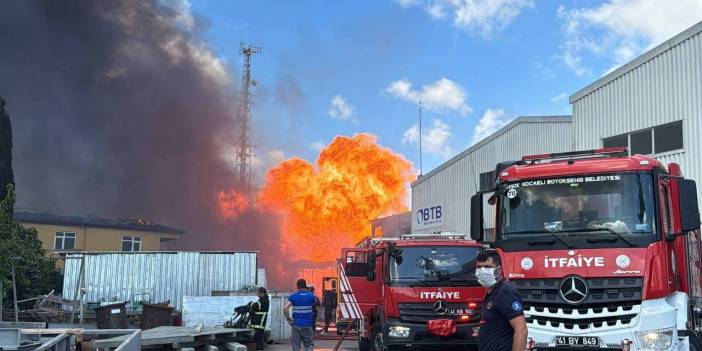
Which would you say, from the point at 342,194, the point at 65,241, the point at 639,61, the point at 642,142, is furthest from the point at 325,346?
the point at 65,241

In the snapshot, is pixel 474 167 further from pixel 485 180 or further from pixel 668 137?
pixel 668 137

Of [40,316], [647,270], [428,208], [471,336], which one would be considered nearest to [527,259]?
[647,270]

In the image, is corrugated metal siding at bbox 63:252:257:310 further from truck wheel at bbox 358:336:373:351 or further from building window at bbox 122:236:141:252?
building window at bbox 122:236:141:252

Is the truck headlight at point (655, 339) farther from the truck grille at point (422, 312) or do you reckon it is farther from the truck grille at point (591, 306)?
the truck grille at point (422, 312)

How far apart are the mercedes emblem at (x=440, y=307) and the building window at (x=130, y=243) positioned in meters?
36.7

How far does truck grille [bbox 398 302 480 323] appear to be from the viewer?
1032 cm

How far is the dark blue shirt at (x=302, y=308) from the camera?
33.2 ft

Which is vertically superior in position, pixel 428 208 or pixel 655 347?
pixel 428 208

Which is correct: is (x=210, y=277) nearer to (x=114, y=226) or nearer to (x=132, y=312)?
(x=132, y=312)

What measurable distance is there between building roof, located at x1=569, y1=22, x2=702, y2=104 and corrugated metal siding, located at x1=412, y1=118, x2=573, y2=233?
63.0 inches

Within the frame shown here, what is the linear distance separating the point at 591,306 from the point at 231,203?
4874 centimetres

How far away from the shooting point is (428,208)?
25328mm

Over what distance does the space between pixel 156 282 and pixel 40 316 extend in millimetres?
3797

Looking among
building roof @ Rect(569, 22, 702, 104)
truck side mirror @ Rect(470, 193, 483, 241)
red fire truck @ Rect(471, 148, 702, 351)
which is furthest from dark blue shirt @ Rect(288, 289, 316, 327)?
building roof @ Rect(569, 22, 702, 104)
